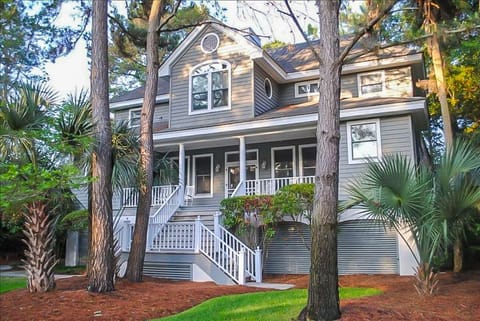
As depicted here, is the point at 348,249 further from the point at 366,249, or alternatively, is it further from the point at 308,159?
the point at 308,159

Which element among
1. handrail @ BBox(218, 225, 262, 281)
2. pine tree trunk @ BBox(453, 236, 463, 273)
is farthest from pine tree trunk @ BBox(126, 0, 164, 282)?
pine tree trunk @ BBox(453, 236, 463, 273)

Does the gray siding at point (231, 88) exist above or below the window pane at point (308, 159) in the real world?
above

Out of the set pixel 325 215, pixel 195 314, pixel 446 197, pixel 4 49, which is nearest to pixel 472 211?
pixel 446 197

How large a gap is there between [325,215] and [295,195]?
20.5ft

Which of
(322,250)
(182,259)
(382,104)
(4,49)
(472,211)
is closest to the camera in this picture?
(322,250)

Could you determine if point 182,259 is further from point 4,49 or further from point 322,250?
point 4,49

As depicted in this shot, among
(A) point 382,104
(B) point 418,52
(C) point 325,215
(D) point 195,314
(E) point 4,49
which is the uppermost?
(E) point 4,49

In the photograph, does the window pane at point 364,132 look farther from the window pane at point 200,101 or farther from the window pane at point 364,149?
the window pane at point 200,101

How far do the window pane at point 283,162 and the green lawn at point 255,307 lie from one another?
24.1 ft

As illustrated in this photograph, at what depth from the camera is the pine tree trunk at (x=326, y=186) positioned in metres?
5.56

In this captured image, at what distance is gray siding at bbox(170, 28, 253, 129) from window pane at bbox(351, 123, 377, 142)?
11.9ft

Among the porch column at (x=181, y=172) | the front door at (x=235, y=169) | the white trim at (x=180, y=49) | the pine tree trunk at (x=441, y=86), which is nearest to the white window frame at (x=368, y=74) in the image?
the pine tree trunk at (x=441, y=86)

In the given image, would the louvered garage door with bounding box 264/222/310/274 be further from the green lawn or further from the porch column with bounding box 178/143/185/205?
the green lawn

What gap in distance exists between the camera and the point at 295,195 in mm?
12031
